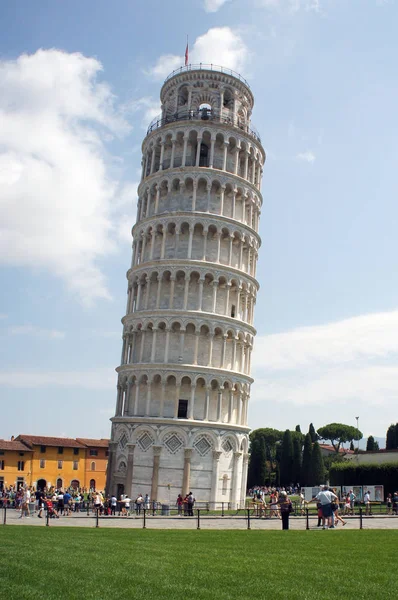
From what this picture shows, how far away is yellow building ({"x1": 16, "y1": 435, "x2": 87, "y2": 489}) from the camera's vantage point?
292 ft

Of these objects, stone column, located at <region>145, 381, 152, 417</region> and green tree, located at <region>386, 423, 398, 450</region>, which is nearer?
stone column, located at <region>145, 381, 152, 417</region>

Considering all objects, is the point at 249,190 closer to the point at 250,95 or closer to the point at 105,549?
the point at 250,95

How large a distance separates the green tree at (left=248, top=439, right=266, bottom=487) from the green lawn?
77.7 metres

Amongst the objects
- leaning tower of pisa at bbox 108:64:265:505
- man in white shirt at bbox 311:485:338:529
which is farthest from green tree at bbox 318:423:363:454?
man in white shirt at bbox 311:485:338:529

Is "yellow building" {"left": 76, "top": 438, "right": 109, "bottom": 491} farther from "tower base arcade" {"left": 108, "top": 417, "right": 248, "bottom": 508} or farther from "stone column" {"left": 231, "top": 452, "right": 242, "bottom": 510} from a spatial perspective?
"stone column" {"left": 231, "top": 452, "right": 242, "bottom": 510}

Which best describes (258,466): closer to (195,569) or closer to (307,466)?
(307,466)

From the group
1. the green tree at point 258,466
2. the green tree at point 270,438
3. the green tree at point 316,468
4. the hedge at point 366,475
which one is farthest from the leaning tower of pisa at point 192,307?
the green tree at point 270,438

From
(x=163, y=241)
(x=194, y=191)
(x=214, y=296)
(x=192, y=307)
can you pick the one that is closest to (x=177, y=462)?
(x=192, y=307)

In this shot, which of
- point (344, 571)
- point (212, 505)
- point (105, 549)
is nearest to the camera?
point (344, 571)

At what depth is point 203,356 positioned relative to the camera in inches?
1966

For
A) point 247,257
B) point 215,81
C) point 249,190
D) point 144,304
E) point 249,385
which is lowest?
point 249,385

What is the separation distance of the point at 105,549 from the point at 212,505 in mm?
32306

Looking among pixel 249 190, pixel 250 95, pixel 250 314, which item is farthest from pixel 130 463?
pixel 250 95

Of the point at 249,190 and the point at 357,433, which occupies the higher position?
the point at 249,190
